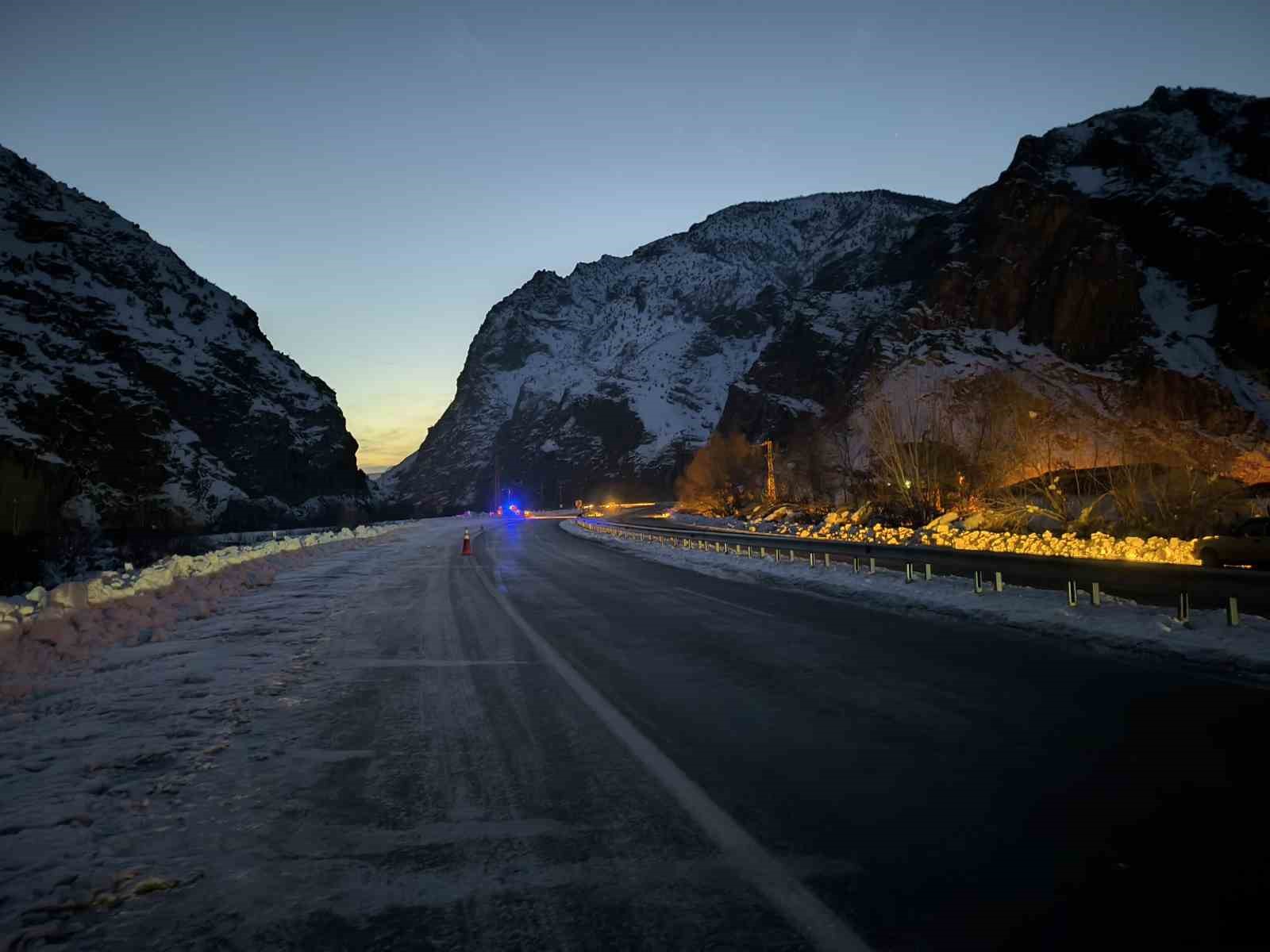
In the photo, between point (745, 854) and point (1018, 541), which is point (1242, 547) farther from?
point (745, 854)

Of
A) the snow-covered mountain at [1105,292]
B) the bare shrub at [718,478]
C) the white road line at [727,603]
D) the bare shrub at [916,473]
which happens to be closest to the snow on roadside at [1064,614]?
the white road line at [727,603]

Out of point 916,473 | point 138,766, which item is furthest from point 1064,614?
point 916,473

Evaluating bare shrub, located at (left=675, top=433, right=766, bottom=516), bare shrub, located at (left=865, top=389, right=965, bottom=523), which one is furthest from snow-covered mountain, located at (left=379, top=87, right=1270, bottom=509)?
bare shrub, located at (left=865, top=389, right=965, bottom=523)

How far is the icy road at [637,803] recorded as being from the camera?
3.18m

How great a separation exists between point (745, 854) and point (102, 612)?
11.1 meters

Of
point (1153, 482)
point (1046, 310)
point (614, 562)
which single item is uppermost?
point (1046, 310)

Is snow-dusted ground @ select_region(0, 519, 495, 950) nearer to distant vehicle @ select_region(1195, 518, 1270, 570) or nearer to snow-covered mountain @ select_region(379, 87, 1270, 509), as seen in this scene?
distant vehicle @ select_region(1195, 518, 1270, 570)

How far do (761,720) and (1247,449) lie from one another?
9058cm

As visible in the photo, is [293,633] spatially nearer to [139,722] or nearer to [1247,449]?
[139,722]

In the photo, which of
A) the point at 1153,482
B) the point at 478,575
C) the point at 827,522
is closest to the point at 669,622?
the point at 478,575

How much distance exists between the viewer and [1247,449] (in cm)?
7631

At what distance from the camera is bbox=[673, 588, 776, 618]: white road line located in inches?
510

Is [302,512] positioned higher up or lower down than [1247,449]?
lower down

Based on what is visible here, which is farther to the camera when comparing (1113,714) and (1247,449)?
(1247,449)
